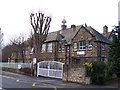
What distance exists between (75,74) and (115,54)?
20.2ft

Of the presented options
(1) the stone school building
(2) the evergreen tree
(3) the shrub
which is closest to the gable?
(1) the stone school building

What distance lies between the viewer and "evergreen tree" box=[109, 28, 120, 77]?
1145 inches

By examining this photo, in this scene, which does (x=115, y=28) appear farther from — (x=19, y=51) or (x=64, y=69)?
(x=19, y=51)

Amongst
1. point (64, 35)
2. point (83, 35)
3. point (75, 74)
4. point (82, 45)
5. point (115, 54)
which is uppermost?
point (64, 35)

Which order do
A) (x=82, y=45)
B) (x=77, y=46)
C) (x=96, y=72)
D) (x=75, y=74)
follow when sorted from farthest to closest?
(x=77, y=46)
(x=82, y=45)
(x=75, y=74)
(x=96, y=72)

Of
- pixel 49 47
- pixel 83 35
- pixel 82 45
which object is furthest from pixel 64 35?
pixel 82 45

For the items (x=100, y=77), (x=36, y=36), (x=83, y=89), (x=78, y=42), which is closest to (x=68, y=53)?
(x=78, y=42)

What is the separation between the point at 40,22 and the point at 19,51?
50.7 feet

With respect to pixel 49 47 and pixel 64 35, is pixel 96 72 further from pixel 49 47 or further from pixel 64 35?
pixel 49 47

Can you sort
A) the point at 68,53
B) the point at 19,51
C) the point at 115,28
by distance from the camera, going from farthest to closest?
the point at 19,51
the point at 68,53
the point at 115,28

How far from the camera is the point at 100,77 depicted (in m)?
25.1

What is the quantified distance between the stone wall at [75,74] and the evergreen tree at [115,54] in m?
4.76

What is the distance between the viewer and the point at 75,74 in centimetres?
2689

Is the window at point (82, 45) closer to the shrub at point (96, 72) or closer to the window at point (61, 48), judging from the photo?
the window at point (61, 48)
